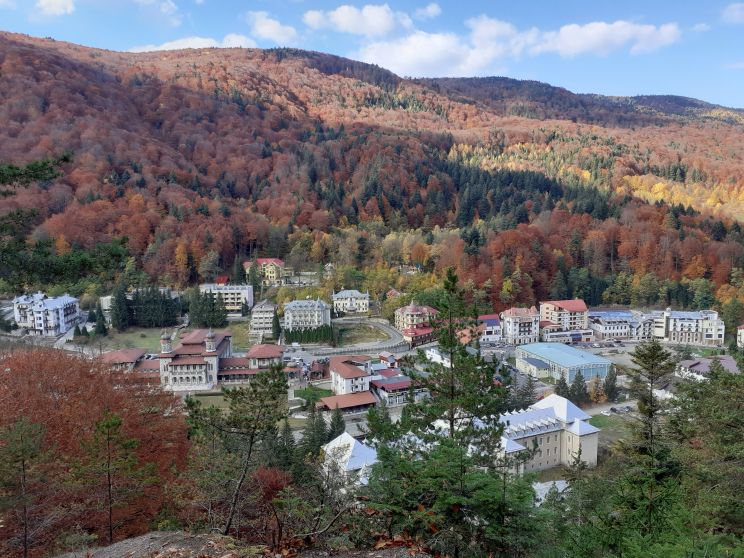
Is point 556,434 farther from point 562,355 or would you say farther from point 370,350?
point 370,350

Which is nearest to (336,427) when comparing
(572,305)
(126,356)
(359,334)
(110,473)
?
(110,473)

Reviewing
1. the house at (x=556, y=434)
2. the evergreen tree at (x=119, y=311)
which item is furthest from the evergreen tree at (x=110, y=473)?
the evergreen tree at (x=119, y=311)

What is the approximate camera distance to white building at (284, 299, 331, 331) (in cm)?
2752

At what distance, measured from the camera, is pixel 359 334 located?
27984 millimetres

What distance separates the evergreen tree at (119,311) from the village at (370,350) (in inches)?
24.6

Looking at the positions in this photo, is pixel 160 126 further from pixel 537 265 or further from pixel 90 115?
pixel 537 265

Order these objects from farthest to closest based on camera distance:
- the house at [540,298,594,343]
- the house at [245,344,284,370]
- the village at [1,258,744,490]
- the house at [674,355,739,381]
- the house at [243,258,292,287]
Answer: the house at [243,258,292,287] → the house at [540,298,594,343] → the house at [245,344,284,370] → the house at [674,355,739,381] → the village at [1,258,744,490]

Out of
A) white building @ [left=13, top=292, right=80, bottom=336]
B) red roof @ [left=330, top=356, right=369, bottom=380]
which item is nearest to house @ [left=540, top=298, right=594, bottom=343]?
red roof @ [left=330, top=356, right=369, bottom=380]

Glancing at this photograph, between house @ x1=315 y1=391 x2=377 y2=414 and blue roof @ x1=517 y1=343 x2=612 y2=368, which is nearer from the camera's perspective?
house @ x1=315 y1=391 x2=377 y2=414

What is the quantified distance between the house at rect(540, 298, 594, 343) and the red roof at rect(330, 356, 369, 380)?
13.1 m

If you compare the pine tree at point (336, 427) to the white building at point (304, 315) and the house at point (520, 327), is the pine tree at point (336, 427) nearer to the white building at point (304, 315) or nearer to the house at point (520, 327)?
the white building at point (304, 315)

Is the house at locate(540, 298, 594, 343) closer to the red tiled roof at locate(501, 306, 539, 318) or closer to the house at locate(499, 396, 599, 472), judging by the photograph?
the red tiled roof at locate(501, 306, 539, 318)

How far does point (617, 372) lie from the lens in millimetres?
23031

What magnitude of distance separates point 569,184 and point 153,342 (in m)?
43.0
